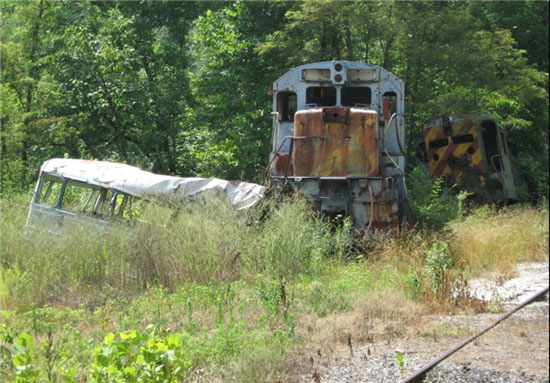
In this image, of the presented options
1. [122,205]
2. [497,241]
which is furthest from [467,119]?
[122,205]

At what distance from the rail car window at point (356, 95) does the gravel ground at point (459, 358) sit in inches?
206

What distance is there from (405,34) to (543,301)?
26.2 ft

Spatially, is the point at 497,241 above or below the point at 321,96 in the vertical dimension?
below

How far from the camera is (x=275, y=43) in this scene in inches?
627

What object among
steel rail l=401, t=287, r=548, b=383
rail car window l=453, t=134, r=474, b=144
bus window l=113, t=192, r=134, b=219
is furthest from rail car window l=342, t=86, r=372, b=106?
rail car window l=453, t=134, r=474, b=144

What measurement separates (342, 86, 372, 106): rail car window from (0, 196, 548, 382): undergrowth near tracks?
8.43 ft

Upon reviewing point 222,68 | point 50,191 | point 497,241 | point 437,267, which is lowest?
point 497,241

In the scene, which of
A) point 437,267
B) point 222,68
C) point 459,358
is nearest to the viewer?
point 459,358

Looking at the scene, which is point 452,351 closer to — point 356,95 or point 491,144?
point 356,95

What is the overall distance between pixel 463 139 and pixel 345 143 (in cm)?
676

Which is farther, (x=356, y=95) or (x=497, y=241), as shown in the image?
(x=497, y=241)

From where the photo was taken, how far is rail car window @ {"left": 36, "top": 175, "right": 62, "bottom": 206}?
36.7ft

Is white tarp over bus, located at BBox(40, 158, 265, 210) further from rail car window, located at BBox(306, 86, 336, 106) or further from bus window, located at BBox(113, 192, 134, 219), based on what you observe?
rail car window, located at BBox(306, 86, 336, 106)

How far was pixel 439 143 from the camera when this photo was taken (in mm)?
17875
